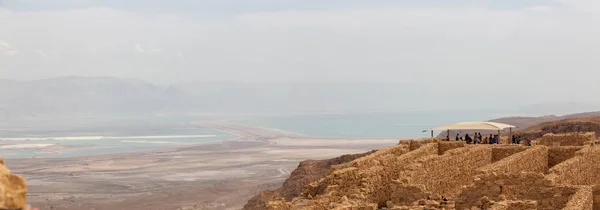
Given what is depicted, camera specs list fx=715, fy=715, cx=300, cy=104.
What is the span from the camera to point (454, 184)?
18672 millimetres

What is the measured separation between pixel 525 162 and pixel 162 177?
43.1 metres

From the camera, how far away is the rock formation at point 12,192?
414cm

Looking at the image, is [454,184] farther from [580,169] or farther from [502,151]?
[502,151]

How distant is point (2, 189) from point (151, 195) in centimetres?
4591

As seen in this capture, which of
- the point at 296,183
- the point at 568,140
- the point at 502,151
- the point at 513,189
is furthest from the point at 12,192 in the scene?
the point at 296,183

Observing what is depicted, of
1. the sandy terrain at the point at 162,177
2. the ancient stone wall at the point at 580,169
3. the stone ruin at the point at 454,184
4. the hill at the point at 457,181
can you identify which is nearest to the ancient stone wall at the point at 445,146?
the hill at the point at 457,181

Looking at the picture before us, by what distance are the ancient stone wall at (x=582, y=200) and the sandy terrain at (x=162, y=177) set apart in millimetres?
31932

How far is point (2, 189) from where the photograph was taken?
13.6 feet

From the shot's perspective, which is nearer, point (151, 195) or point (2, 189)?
point (2, 189)

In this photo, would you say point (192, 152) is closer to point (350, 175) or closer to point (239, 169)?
Answer: point (239, 169)

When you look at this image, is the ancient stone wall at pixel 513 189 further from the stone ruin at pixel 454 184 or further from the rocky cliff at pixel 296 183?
the rocky cliff at pixel 296 183

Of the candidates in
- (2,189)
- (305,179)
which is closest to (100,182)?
(305,179)

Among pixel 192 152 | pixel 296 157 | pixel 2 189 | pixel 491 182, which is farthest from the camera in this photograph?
pixel 192 152

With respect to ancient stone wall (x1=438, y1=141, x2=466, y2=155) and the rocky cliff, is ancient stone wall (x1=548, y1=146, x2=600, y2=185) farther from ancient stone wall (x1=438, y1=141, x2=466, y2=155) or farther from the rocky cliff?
the rocky cliff
